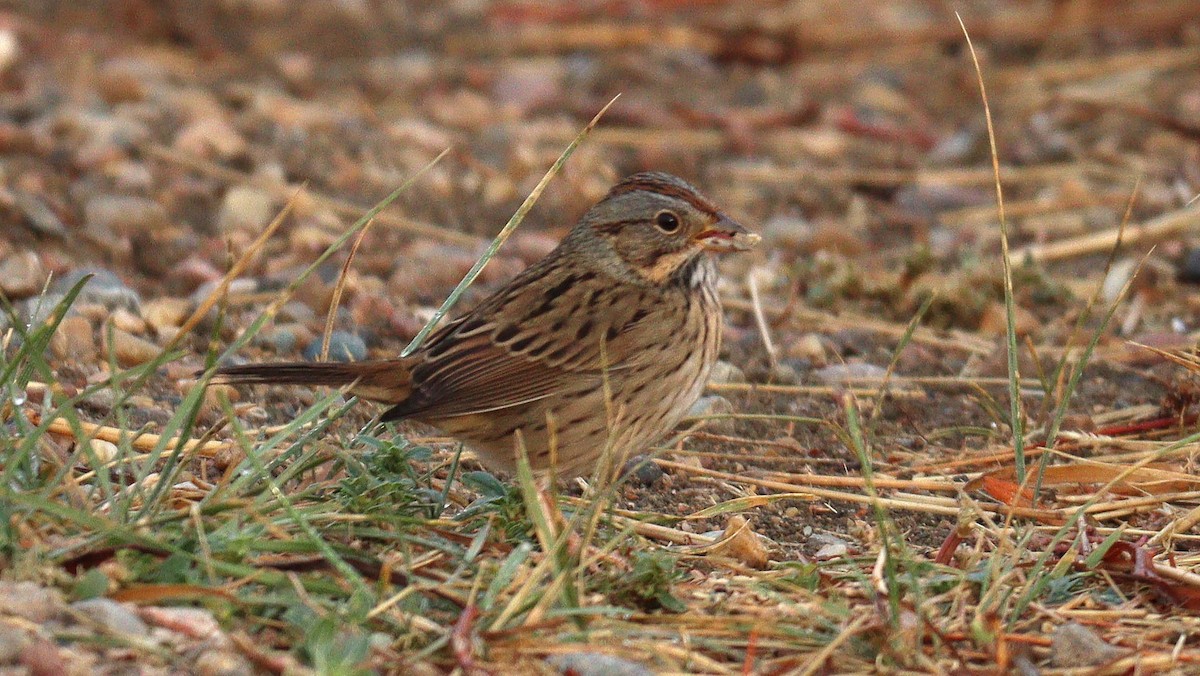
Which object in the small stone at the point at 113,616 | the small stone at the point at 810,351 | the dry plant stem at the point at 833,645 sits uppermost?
the small stone at the point at 113,616

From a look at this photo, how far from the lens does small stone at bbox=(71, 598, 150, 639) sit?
2.85m

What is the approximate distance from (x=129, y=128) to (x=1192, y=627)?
5.07 metres

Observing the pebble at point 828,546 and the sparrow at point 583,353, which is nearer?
the pebble at point 828,546

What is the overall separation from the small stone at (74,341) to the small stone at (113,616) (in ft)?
6.13

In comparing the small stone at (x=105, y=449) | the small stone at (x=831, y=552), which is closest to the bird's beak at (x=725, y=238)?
the small stone at (x=831, y=552)

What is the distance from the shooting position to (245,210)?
632 cm

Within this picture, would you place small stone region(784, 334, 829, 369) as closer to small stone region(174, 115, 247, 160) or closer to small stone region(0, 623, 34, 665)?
small stone region(174, 115, 247, 160)

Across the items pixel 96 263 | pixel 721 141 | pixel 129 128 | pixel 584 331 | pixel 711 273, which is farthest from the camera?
pixel 721 141

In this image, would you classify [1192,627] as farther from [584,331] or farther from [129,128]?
[129,128]

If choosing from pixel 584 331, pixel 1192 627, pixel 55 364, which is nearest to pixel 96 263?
pixel 55 364

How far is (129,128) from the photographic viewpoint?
6.93 metres

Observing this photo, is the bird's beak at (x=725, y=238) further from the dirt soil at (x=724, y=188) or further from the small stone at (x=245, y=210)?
the small stone at (x=245, y=210)

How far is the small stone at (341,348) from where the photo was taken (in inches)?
194

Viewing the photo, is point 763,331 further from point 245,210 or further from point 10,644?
point 10,644
